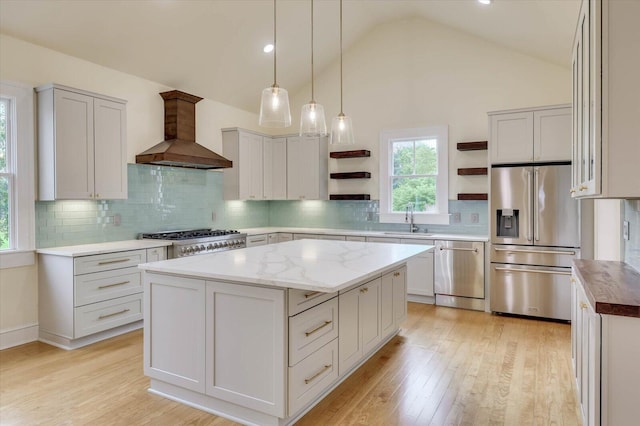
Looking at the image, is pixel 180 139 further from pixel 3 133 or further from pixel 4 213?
pixel 4 213

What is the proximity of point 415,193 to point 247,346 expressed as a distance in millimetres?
4253

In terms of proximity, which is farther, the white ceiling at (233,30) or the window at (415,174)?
the window at (415,174)

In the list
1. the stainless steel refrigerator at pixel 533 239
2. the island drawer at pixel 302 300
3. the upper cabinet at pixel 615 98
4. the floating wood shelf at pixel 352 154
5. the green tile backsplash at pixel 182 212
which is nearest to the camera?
the upper cabinet at pixel 615 98

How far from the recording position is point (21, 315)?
393cm

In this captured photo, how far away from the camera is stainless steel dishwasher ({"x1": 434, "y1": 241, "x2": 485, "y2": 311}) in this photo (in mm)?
5039

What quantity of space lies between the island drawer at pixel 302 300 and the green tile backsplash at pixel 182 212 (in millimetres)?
3054

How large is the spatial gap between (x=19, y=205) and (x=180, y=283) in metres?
2.31

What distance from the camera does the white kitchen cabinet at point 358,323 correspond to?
2.91m

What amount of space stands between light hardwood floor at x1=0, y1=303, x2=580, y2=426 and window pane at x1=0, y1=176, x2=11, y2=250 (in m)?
0.99

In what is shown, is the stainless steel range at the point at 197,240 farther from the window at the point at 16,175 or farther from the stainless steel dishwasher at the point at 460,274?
the stainless steel dishwasher at the point at 460,274

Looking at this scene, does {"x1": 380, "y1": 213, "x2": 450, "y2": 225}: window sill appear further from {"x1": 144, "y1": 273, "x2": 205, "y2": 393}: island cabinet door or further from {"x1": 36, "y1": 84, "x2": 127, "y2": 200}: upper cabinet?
{"x1": 144, "y1": 273, "x2": 205, "y2": 393}: island cabinet door

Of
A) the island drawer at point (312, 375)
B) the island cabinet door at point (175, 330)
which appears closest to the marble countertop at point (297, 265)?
the island cabinet door at point (175, 330)

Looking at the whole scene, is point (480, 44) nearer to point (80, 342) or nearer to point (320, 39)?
point (320, 39)

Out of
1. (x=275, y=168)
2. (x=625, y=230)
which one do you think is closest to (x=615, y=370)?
(x=625, y=230)
